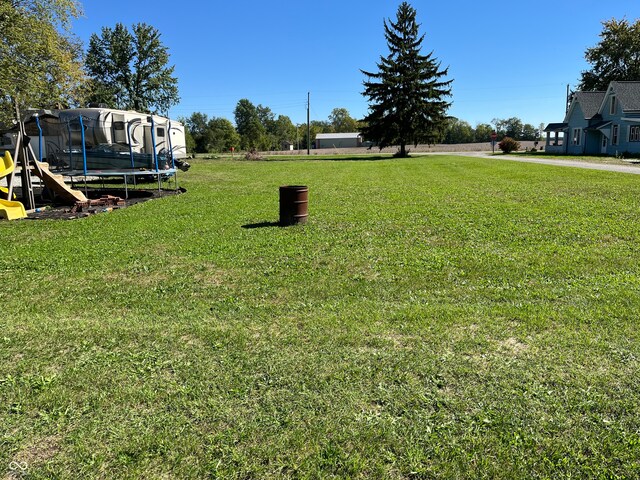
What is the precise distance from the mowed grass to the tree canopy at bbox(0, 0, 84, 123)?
74.9 feet

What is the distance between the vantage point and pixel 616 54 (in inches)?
2192

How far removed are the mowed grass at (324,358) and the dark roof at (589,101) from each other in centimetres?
4042

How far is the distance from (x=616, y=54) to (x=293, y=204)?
63672 millimetres

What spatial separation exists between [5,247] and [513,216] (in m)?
9.25

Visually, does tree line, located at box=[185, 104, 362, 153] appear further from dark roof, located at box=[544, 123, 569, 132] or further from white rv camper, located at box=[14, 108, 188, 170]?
white rv camper, located at box=[14, 108, 188, 170]

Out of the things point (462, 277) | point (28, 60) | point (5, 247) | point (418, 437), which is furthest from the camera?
point (28, 60)

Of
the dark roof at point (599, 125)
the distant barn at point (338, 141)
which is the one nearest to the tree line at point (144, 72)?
the dark roof at point (599, 125)

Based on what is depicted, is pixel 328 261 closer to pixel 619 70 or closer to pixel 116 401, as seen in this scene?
pixel 116 401

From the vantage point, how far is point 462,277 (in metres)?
5.43

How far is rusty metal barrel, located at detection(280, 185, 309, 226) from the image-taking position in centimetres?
855

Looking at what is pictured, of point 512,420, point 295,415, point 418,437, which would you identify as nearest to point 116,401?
point 295,415

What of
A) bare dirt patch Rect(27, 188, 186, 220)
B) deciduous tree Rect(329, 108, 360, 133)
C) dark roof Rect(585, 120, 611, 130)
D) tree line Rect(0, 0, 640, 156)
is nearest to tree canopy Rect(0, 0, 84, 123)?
tree line Rect(0, 0, 640, 156)

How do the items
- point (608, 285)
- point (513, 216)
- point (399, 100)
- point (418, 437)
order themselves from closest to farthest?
point (418, 437) < point (608, 285) < point (513, 216) < point (399, 100)

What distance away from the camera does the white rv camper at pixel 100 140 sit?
1623cm
